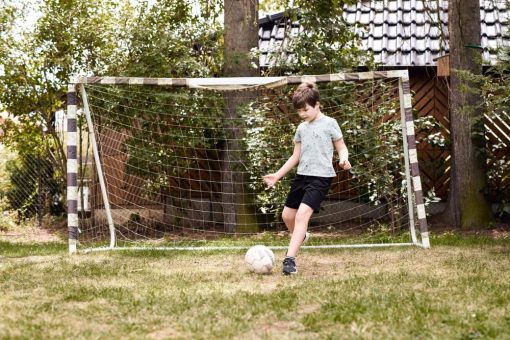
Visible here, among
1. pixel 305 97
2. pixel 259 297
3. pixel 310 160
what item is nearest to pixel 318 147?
pixel 310 160

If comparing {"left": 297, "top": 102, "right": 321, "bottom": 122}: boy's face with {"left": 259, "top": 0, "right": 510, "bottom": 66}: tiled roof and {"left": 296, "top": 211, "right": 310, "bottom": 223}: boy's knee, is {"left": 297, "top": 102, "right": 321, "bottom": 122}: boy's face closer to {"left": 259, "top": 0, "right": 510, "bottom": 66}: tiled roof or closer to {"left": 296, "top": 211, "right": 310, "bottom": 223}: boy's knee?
{"left": 296, "top": 211, "right": 310, "bottom": 223}: boy's knee

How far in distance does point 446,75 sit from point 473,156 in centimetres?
127

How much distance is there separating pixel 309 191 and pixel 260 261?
2.11ft

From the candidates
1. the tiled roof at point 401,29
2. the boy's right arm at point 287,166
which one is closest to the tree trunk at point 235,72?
the tiled roof at point 401,29

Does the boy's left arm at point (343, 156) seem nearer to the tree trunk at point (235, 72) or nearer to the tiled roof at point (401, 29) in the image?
the tree trunk at point (235, 72)

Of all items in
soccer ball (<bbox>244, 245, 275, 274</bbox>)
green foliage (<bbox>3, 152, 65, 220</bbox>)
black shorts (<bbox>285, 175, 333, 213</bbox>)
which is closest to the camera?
soccer ball (<bbox>244, 245, 275, 274</bbox>)

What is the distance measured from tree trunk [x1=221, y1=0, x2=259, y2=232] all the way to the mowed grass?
107 inches

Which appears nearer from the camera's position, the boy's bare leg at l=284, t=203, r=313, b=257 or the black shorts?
the boy's bare leg at l=284, t=203, r=313, b=257

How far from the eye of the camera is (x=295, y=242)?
496cm

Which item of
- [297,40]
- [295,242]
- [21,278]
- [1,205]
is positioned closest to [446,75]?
[297,40]

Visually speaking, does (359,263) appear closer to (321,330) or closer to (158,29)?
(321,330)

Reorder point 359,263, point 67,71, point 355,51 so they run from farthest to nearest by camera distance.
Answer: point 67,71 → point 355,51 → point 359,263

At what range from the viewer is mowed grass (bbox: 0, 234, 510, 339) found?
3227mm

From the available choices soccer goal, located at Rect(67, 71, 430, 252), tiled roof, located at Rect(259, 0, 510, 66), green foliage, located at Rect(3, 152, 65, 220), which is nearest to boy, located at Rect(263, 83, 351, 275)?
soccer goal, located at Rect(67, 71, 430, 252)
